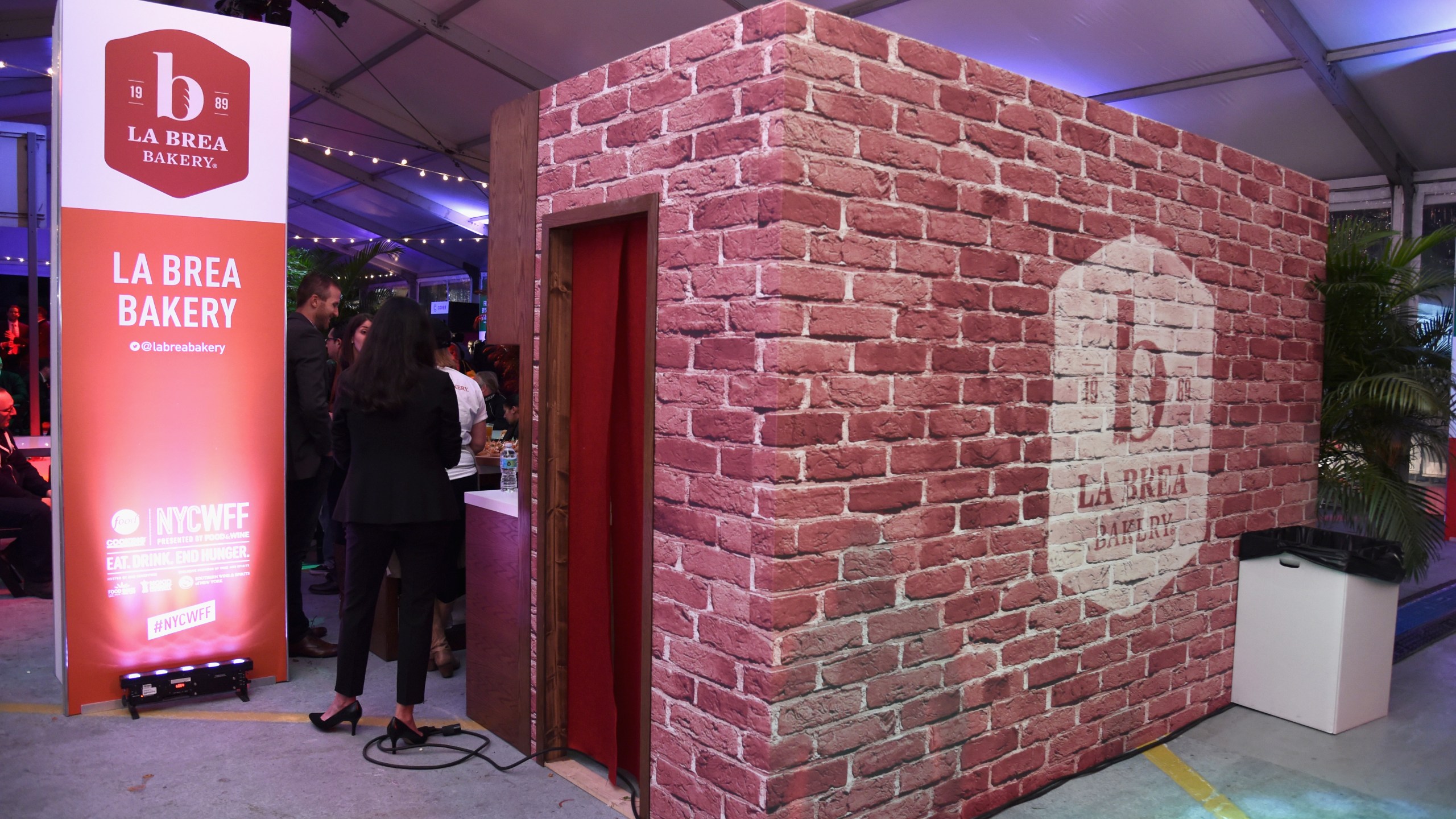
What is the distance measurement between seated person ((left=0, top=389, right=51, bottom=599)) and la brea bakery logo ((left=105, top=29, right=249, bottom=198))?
2703mm

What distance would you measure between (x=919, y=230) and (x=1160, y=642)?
→ 200 cm

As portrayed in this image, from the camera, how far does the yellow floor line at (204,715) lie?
367 centimetres

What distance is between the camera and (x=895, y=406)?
8.50 ft

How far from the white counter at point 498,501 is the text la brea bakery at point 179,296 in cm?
130

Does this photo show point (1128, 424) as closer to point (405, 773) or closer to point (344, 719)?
point (405, 773)

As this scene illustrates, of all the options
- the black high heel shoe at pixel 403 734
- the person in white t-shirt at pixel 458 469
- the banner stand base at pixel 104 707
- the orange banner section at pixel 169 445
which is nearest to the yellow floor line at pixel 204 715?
the banner stand base at pixel 104 707

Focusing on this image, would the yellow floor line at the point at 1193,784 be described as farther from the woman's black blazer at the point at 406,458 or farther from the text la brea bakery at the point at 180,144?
the text la brea bakery at the point at 180,144

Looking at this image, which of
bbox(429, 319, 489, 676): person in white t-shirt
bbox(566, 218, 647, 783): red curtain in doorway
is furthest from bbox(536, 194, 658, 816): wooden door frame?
bbox(429, 319, 489, 676): person in white t-shirt

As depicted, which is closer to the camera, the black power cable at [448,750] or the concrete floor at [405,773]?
the concrete floor at [405,773]

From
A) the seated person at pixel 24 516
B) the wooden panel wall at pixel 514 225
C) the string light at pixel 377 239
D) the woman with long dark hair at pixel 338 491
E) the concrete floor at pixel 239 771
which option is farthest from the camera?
the string light at pixel 377 239

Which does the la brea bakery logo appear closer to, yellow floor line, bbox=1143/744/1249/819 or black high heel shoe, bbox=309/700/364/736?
black high heel shoe, bbox=309/700/364/736

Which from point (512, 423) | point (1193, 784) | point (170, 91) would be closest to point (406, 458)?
point (170, 91)

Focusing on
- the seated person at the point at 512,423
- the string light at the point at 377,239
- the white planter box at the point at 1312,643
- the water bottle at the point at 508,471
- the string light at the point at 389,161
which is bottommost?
the white planter box at the point at 1312,643

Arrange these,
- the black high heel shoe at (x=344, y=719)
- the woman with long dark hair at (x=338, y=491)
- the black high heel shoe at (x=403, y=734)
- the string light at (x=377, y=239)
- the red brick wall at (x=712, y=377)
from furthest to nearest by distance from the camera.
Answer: the string light at (x=377, y=239) < the woman with long dark hair at (x=338, y=491) < the black high heel shoe at (x=344, y=719) < the black high heel shoe at (x=403, y=734) < the red brick wall at (x=712, y=377)
